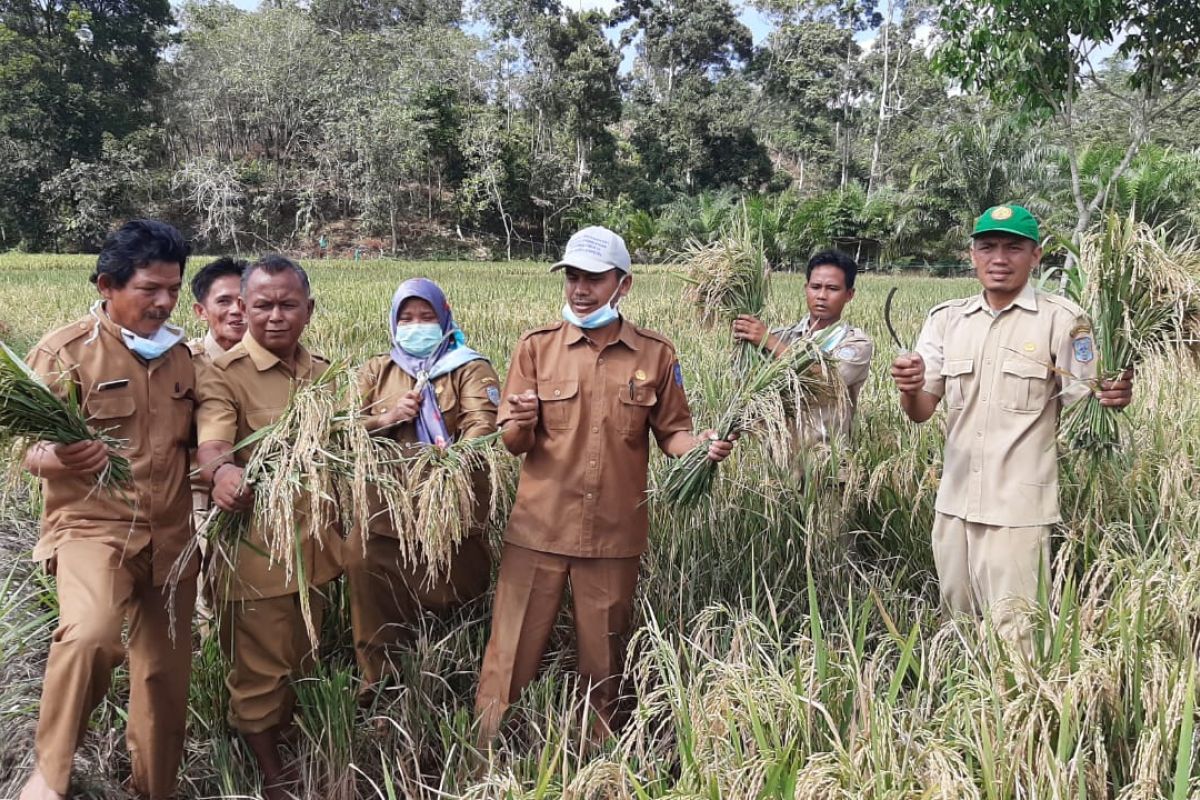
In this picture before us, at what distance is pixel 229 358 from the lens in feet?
7.97

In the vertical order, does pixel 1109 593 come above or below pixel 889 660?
above

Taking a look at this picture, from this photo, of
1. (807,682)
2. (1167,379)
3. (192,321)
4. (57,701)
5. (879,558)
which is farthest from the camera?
(192,321)

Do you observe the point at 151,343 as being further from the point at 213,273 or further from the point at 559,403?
the point at 559,403

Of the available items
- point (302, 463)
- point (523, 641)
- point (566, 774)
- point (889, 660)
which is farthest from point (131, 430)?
point (889, 660)

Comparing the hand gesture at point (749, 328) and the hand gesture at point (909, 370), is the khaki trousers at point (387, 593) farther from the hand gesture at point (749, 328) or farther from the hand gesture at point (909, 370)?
the hand gesture at point (909, 370)

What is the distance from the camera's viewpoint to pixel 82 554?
205cm

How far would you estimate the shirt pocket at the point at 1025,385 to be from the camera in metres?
2.52

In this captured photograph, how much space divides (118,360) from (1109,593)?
10.7 feet

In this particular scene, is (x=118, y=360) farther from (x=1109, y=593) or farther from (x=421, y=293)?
(x=1109, y=593)

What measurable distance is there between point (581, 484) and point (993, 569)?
135 centimetres

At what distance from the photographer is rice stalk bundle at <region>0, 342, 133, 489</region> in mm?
1868

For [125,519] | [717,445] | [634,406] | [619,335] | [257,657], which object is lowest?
[257,657]

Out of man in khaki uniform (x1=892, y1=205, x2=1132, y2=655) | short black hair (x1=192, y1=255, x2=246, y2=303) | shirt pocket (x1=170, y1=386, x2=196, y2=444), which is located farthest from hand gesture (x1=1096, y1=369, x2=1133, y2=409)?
short black hair (x1=192, y1=255, x2=246, y2=303)

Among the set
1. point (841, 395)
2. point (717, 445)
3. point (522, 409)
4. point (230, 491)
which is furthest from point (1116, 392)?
point (230, 491)
